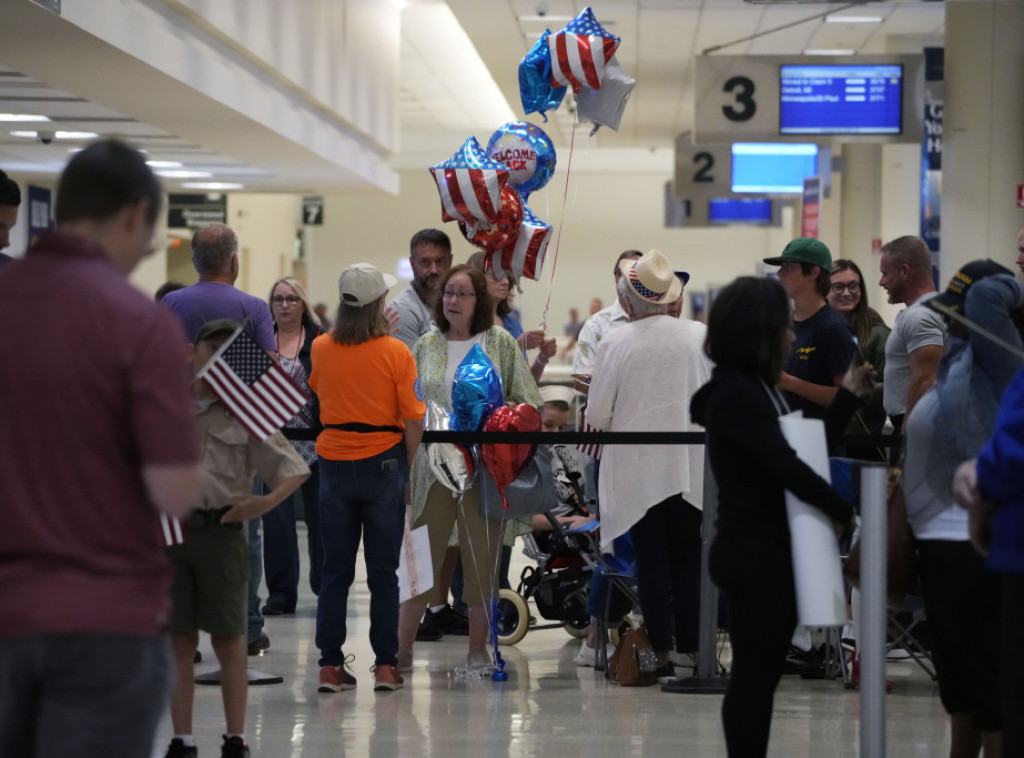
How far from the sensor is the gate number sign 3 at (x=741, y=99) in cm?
1222

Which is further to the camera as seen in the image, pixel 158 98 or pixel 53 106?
pixel 53 106

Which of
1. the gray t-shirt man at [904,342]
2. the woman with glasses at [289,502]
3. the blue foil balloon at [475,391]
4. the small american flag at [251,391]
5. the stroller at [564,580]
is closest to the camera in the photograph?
the small american flag at [251,391]

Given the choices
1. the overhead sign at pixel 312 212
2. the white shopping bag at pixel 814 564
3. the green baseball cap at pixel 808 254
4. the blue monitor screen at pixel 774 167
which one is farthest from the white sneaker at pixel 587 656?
the overhead sign at pixel 312 212

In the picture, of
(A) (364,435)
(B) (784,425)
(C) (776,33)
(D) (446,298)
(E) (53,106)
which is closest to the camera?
(B) (784,425)

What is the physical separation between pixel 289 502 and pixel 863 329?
9.80 ft

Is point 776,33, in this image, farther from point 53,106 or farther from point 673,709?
point 673,709

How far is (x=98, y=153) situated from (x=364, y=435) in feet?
9.82

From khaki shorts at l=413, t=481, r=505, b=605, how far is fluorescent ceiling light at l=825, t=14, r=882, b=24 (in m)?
8.62

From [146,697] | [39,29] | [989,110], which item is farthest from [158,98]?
[146,697]

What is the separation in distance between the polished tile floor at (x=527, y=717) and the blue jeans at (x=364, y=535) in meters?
0.27

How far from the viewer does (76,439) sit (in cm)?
217

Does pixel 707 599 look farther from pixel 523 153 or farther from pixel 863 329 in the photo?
pixel 523 153

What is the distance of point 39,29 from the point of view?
7.64 meters

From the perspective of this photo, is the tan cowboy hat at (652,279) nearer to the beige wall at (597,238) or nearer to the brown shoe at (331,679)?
the brown shoe at (331,679)
